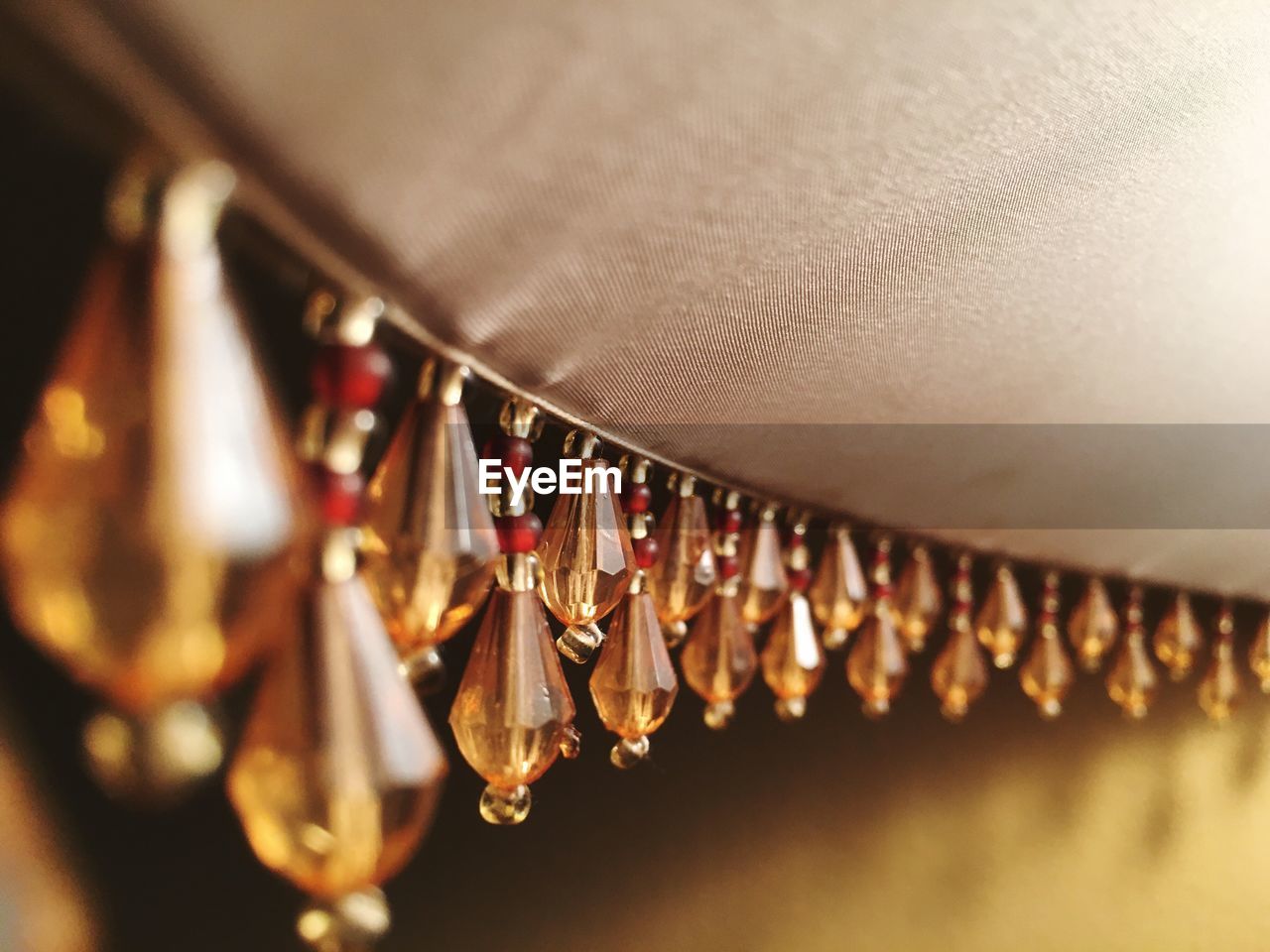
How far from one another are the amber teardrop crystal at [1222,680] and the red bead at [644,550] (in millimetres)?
1148

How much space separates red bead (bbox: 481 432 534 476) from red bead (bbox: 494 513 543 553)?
0.8 inches

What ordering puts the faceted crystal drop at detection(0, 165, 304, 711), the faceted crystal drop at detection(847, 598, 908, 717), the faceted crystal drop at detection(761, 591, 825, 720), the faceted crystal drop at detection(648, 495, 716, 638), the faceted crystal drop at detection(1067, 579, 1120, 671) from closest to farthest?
the faceted crystal drop at detection(0, 165, 304, 711)
the faceted crystal drop at detection(648, 495, 716, 638)
the faceted crystal drop at detection(761, 591, 825, 720)
the faceted crystal drop at detection(847, 598, 908, 717)
the faceted crystal drop at detection(1067, 579, 1120, 671)

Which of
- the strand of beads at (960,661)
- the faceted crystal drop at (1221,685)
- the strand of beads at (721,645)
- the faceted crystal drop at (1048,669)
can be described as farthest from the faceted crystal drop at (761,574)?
the faceted crystal drop at (1221,685)

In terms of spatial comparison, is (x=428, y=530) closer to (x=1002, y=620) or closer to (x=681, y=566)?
(x=681, y=566)

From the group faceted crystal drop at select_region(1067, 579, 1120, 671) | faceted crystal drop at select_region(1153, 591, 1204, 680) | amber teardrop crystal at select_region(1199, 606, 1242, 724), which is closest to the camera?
faceted crystal drop at select_region(1067, 579, 1120, 671)

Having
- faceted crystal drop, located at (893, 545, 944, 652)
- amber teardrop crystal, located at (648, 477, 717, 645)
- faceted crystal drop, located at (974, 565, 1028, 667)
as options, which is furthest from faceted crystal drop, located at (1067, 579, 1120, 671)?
amber teardrop crystal, located at (648, 477, 717, 645)

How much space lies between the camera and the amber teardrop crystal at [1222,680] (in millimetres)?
1283

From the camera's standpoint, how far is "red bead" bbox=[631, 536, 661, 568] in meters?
0.50


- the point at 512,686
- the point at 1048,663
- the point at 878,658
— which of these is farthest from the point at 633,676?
the point at 1048,663

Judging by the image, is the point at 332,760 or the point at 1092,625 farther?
the point at 1092,625

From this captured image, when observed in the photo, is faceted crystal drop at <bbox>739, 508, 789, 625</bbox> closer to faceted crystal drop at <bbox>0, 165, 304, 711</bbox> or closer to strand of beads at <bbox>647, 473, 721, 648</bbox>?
strand of beads at <bbox>647, 473, 721, 648</bbox>

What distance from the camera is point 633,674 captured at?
46 centimetres

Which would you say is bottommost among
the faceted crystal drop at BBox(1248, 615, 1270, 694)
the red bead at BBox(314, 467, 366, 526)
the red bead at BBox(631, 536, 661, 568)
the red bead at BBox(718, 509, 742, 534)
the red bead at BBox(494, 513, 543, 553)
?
the red bead at BBox(314, 467, 366, 526)

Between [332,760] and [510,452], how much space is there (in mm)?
179
